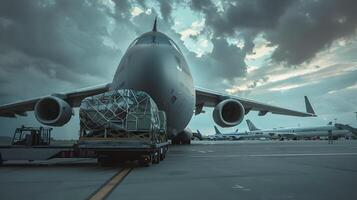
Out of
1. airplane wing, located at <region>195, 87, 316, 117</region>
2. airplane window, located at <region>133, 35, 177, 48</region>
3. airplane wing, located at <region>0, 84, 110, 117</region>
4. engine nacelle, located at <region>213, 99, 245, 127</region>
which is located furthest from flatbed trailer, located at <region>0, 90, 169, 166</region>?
airplane wing, located at <region>195, 87, 316, 117</region>

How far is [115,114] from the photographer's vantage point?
9.52m

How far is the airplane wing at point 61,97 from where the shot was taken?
18.5 meters

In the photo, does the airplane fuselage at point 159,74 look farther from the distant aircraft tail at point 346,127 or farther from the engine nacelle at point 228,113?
the distant aircraft tail at point 346,127

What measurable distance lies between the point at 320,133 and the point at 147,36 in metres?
55.9

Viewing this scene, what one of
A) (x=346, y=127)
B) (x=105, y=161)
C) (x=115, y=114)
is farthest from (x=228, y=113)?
(x=346, y=127)

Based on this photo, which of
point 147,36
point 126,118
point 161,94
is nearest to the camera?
point 126,118

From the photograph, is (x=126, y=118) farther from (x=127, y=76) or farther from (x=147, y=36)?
(x=147, y=36)

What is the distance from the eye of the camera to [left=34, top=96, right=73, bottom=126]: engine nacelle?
15.7 metres

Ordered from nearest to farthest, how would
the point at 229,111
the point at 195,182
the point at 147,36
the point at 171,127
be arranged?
the point at 195,182 < the point at 147,36 < the point at 171,127 < the point at 229,111

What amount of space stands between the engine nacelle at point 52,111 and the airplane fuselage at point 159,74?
4.24 metres

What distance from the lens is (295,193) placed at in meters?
4.90

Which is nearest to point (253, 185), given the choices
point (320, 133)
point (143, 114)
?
point (143, 114)

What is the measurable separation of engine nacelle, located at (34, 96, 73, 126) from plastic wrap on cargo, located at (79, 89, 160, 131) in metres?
6.54

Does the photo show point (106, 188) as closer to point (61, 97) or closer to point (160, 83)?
point (160, 83)
